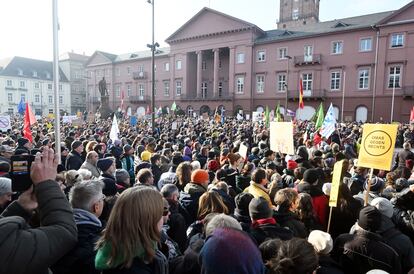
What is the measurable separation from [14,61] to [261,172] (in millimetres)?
79871

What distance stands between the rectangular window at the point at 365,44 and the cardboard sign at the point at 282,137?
114 feet

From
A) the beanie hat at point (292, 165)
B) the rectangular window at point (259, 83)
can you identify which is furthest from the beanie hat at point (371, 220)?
the rectangular window at point (259, 83)

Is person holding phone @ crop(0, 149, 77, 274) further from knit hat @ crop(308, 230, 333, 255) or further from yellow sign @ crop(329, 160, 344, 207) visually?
yellow sign @ crop(329, 160, 344, 207)

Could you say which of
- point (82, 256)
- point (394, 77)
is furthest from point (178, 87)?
point (82, 256)

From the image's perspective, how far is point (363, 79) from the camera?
37.5 metres

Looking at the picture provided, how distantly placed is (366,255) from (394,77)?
39.0 m

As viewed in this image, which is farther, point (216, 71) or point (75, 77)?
point (75, 77)

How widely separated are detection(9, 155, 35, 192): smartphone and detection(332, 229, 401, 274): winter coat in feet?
9.44

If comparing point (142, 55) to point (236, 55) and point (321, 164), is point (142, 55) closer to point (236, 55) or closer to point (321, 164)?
point (236, 55)

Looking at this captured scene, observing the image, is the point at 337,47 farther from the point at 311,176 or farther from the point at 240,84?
the point at 311,176

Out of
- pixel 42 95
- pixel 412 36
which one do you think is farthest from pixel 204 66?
pixel 42 95

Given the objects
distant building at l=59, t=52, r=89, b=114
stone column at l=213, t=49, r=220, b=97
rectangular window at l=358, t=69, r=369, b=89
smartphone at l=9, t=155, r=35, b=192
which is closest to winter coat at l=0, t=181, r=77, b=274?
smartphone at l=9, t=155, r=35, b=192

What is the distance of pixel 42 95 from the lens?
234ft

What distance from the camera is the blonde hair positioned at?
1873 millimetres
